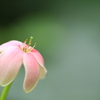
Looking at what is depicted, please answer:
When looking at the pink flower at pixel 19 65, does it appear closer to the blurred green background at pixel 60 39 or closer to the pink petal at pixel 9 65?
the pink petal at pixel 9 65

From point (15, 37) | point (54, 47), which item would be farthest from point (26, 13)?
point (54, 47)

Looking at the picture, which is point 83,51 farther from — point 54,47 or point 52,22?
point 52,22

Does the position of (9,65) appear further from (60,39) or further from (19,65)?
(60,39)

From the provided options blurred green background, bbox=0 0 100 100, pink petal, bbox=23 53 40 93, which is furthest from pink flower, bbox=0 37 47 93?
blurred green background, bbox=0 0 100 100

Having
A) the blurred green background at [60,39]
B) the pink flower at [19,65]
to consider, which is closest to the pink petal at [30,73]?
the pink flower at [19,65]

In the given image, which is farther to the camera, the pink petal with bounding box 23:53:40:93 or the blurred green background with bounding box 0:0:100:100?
the blurred green background with bounding box 0:0:100:100

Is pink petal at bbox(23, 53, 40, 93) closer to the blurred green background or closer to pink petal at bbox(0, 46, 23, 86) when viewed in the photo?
pink petal at bbox(0, 46, 23, 86)

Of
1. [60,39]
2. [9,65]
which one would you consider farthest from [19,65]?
[60,39]
